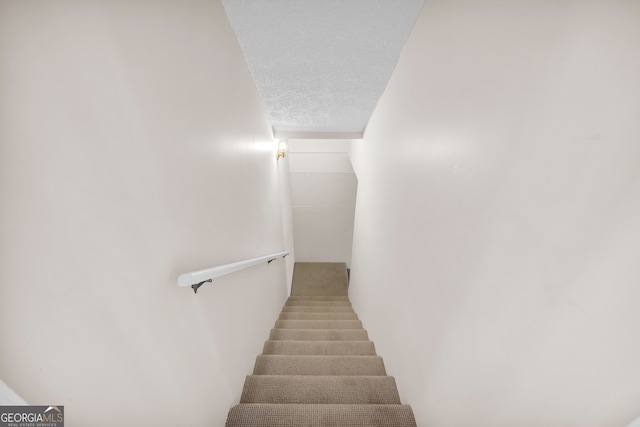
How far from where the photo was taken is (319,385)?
5.46 feet

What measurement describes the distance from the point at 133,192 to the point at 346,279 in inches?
232

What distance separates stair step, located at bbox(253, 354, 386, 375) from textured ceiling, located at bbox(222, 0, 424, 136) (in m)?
2.25

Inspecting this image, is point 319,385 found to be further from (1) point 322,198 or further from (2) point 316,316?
(1) point 322,198

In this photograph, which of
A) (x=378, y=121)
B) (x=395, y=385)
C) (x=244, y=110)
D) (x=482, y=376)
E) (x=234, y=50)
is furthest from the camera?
(x=378, y=121)

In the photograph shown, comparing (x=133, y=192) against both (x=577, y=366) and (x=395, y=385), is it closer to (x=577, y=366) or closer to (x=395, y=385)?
(x=577, y=366)

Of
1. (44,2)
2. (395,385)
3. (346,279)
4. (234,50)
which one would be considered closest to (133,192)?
(44,2)

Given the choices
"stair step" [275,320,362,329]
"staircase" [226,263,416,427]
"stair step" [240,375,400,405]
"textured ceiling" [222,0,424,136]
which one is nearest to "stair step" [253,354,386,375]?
"staircase" [226,263,416,427]

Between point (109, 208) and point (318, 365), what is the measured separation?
6.06 feet

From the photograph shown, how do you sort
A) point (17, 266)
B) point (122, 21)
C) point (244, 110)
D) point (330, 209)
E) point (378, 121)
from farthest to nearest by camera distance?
point (330, 209) → point (378, 121) → point (244, 110) → point (122, 21) → point (17, 266)

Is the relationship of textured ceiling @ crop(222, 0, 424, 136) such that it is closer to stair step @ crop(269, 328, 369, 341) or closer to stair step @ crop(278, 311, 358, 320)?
stair step @ crop(269, 328, 369, 341)

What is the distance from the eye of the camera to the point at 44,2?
514mm

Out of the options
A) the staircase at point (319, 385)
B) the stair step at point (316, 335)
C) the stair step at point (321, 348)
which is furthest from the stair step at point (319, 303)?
the stair step at point (321, 348)

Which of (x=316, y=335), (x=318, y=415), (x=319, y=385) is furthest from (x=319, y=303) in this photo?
(x=318, y=415)

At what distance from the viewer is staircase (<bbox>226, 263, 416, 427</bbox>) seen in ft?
4.49
